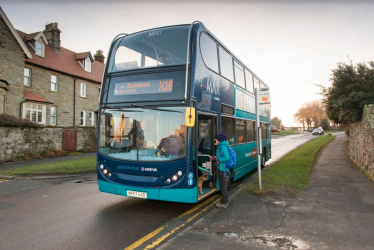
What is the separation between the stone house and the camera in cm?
2016

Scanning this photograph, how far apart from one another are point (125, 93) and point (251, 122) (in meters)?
6.28

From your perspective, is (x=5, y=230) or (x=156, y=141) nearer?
(x=5, y=230)

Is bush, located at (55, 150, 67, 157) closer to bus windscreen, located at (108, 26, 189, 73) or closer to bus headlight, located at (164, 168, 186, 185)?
bus windscreen, located at (108, 26, 189, 73)

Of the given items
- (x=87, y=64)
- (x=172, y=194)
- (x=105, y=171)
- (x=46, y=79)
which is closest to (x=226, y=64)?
(x=172, y=194)

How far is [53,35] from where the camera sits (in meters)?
28.1

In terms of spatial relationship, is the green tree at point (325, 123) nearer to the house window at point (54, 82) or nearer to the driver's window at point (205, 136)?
the house window at point (54, 82)

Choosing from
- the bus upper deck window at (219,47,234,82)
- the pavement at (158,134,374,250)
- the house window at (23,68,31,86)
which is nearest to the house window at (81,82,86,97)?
the house window at (23,68,31,86)

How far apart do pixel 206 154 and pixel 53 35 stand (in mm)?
27786

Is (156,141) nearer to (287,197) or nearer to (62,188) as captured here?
(287,197)

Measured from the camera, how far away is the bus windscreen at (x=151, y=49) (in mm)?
6240

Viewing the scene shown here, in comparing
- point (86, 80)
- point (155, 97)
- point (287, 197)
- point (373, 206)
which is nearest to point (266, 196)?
point (287, 197)

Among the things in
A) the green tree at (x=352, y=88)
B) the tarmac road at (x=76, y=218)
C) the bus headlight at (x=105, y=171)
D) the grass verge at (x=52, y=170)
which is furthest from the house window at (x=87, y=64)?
the bus headlight at (x=105, y=171)

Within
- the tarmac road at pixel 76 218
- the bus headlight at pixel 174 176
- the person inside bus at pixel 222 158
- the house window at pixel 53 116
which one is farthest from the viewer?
the house window at pixel 53 116

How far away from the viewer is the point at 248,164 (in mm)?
10664
